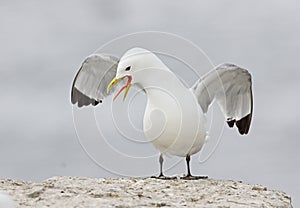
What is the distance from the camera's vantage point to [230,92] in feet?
39.5

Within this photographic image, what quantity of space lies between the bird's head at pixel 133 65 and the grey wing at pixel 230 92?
5.36ft

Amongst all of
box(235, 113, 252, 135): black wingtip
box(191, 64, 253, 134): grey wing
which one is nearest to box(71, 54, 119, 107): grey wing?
box(191, 64, 253, 134): grey wing

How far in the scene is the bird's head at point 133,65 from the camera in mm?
9602

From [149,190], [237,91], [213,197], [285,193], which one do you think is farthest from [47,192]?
[237,91]

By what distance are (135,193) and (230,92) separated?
5673mm

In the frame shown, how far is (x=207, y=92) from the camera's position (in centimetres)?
1137

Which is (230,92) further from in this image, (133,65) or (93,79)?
(133,65)

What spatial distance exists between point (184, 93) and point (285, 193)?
2458mm

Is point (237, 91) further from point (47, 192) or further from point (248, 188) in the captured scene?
point (47, 192)

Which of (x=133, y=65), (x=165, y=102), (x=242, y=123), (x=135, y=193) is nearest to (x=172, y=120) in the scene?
(x=165, y=102)

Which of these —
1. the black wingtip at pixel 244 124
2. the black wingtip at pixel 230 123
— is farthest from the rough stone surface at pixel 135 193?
the black wingtip at pixel 244 124

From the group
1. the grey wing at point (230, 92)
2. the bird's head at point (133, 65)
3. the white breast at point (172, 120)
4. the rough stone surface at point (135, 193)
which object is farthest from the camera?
the grey wing at point (230, 92)

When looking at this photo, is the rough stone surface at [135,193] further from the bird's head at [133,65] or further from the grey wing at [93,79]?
the grey wing at [93,79]

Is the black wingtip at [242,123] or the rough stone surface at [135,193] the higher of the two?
the black wingtip at [242,123]
